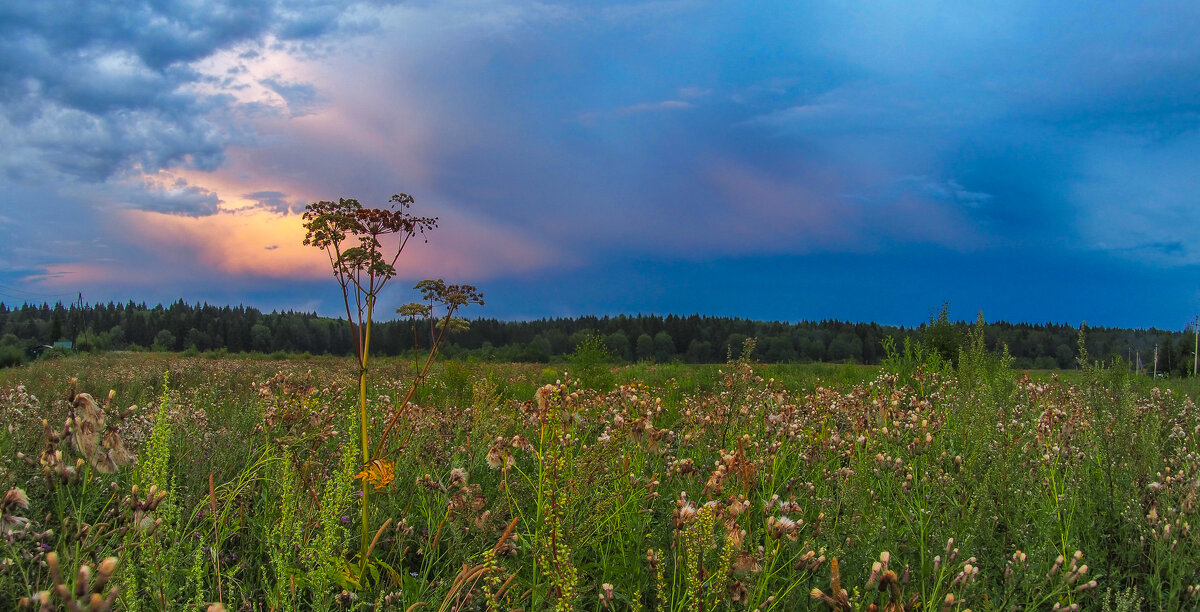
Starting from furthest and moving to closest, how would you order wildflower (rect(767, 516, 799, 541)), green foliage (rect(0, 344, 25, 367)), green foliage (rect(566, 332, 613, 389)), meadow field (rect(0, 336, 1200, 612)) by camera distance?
green foliage (rect(0, 344, 25, 367)) < green foliage (rect(566, 332, 613, 389)) < wildflower (rect(767, 516, 799, 541)) < meadow field (rect(0, 336, 1200, 612))

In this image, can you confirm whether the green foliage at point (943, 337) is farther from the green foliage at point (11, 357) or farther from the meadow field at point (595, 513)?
the green foliage at point (11, 357)

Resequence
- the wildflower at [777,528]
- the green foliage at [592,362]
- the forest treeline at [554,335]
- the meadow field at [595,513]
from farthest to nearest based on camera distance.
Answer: the forest treeline at [554,335]
the green foliage at [592,362]
the wildflower at [777,528]
the meadow field at [595,513]

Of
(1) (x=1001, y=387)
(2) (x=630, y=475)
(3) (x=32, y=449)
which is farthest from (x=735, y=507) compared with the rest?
(1) (x=1001, y=387)

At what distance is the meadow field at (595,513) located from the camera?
2100mm

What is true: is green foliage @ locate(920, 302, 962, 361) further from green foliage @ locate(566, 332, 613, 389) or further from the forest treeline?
the forest treeline

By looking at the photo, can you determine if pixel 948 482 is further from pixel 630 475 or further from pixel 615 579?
pixel 615 579

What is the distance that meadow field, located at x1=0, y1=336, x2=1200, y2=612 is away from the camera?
210 cm

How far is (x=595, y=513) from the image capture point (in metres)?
2.80

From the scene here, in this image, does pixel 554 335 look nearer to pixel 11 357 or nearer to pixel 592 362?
pixel 11 357

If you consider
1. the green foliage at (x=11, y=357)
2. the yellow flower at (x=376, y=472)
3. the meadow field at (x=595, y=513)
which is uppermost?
the yellow flower at (x=376, y=472)

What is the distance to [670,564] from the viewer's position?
9.54 feet

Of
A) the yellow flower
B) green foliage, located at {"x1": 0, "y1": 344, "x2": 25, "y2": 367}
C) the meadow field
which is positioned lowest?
green foliage, located at {"x1": 0, "y1": 344, "x2": 25, "y2": 367}

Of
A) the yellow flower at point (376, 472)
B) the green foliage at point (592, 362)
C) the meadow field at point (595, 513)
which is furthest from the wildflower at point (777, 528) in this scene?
the green foliage at point (592, 362)

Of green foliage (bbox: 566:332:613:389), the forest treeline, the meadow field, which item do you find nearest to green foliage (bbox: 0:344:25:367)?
the forest treeline
